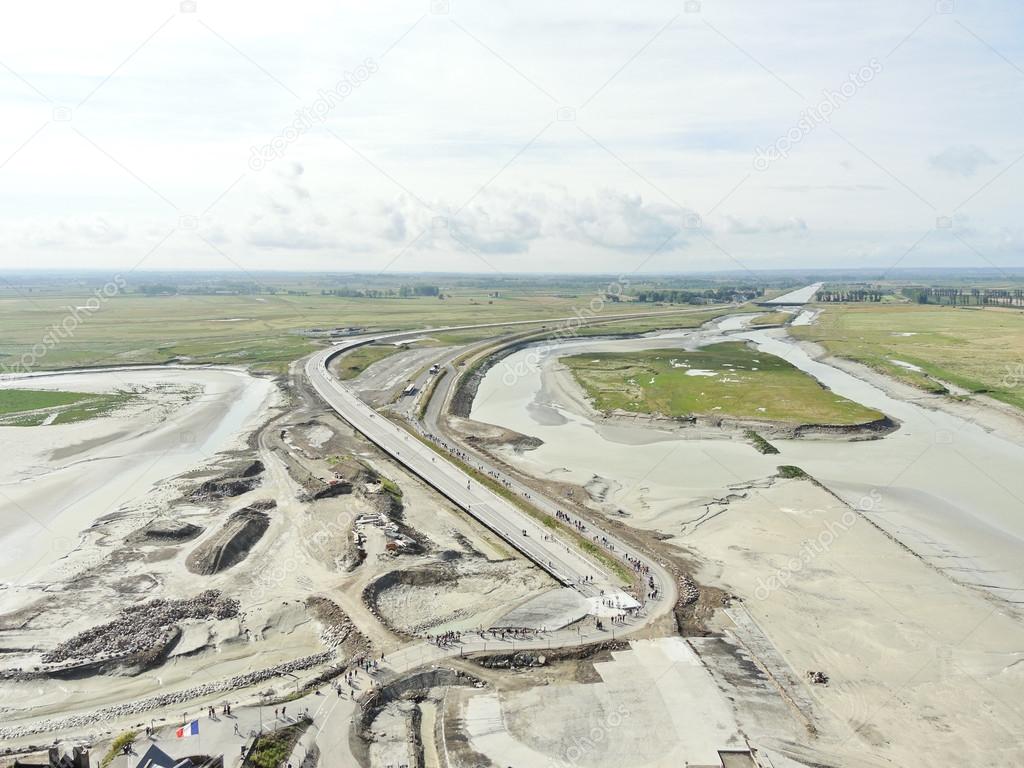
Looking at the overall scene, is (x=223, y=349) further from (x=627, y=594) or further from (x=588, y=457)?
(x=627, y=594)

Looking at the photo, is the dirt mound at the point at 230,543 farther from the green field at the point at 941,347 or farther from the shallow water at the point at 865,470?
the green field at the point at 941,347

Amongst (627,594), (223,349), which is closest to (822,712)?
(627,594)

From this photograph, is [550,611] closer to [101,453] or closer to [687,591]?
[687,591]

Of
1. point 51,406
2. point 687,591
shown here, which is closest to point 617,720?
point 687,591

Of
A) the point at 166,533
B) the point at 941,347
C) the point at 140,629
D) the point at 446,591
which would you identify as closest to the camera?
the point at 140,629

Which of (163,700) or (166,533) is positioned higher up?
(166,533)

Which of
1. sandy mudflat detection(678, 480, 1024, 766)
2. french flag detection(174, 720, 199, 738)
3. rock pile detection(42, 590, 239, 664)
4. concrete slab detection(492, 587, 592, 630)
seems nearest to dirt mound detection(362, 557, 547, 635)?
concrete slab detection(492, 587, 592, 630)
